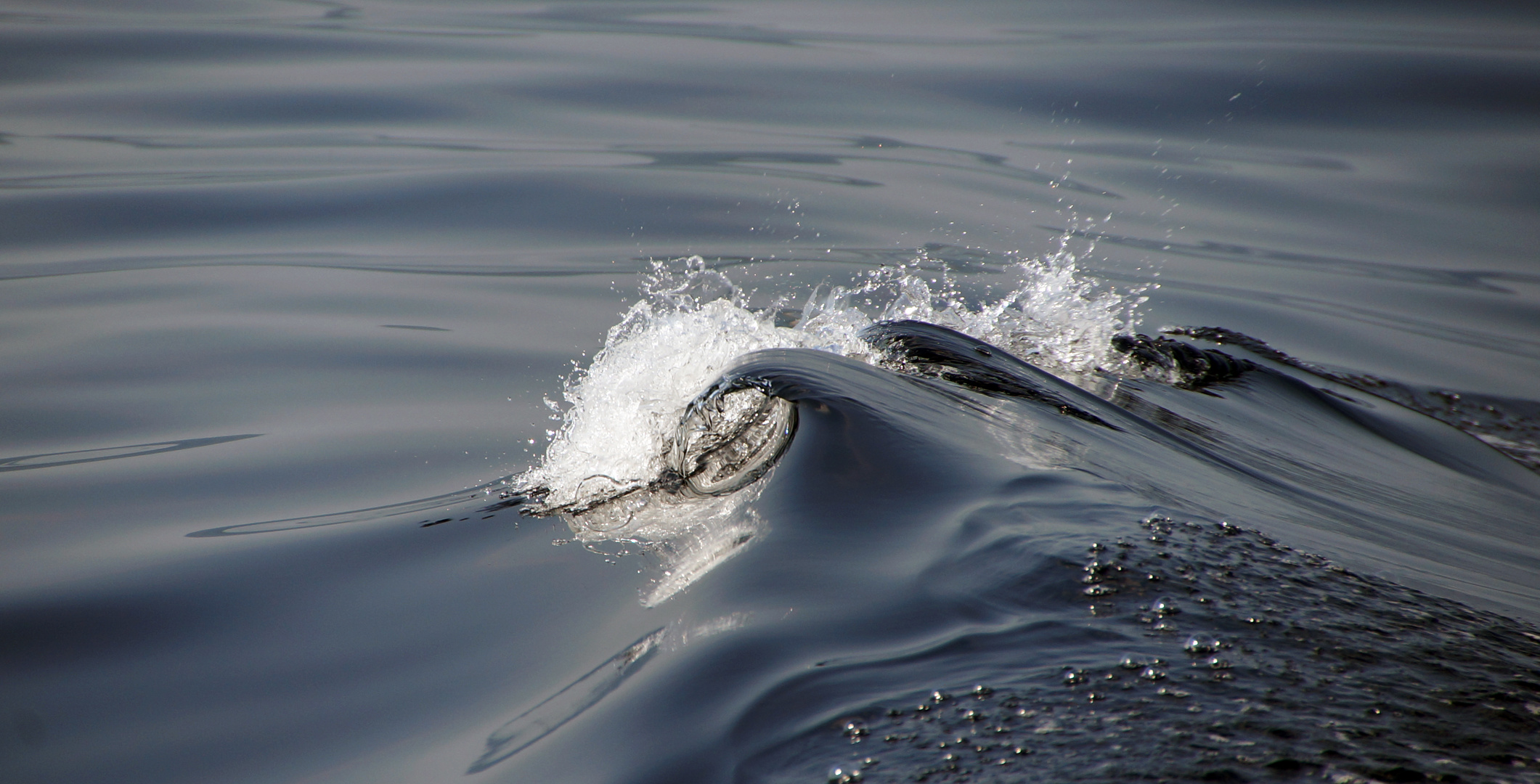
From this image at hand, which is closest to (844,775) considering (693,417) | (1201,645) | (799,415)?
(1201,645)

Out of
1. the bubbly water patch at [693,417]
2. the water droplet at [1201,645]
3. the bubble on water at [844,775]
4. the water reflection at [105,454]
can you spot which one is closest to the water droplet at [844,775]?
the bubble on water at [844,775]

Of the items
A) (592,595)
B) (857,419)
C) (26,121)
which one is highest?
(26,121)

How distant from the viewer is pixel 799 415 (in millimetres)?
2623

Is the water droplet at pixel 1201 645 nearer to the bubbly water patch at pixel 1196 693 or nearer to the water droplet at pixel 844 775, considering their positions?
the bubbly water patch at pixel 1196 693

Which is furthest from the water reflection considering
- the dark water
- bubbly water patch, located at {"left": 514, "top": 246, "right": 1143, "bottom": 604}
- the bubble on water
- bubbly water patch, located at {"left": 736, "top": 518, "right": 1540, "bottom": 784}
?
the bubble on water

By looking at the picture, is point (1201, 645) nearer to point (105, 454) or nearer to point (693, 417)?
point (693, 417)

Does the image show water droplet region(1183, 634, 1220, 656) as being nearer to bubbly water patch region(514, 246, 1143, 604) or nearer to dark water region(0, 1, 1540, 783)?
dark water region(0, 1, 1540, 783)

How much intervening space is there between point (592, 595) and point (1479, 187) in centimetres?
892

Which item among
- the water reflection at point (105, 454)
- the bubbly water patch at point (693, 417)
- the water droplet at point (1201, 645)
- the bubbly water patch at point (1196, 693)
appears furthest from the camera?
the water reflection at point (105, 454)

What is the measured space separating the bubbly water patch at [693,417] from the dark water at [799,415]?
0.36 feet

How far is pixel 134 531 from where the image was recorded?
3.33 metres

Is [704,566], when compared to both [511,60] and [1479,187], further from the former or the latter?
[511,60]

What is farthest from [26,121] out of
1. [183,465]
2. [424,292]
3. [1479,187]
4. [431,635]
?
[1479,187]

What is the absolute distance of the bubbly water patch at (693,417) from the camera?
263cm
